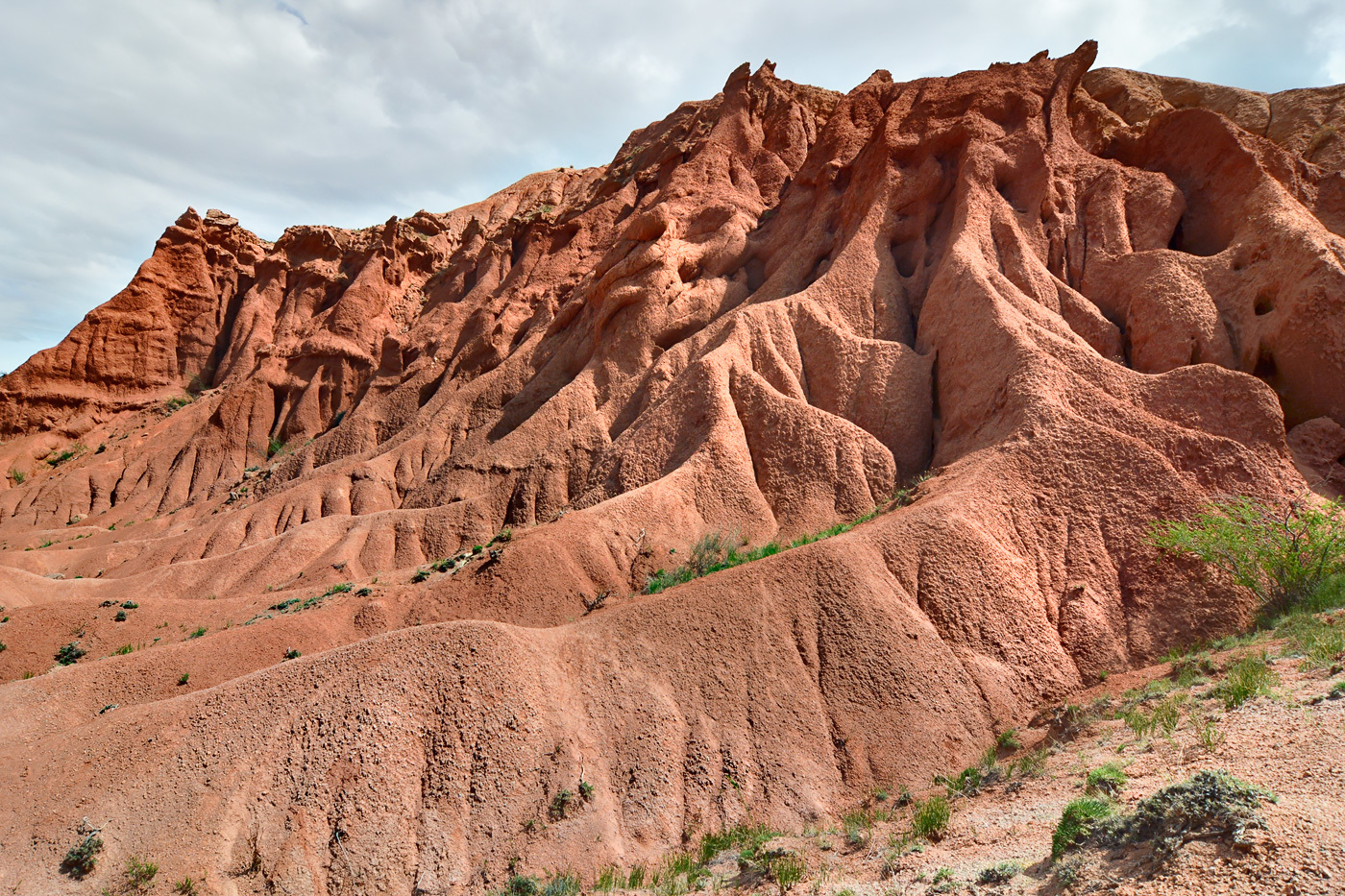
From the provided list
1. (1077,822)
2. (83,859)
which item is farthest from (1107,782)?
(83,859)

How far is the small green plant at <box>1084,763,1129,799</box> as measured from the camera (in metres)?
7.14

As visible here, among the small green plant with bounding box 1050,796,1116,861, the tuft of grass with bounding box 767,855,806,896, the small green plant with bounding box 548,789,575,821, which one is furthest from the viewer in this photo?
the small green plant with bounding box 548,789,575,821

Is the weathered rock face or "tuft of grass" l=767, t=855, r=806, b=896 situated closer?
"tuft of grass" l=767, t=855, r=806, b=896

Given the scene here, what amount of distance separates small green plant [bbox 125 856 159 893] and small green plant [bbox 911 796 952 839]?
357 inches

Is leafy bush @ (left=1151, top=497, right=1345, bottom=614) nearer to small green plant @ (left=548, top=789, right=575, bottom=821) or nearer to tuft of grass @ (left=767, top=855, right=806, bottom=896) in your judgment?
tuft of grass @ (left=767, top=855, right=806, bottom=896)

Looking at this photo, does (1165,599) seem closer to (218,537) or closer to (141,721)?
(141,721)

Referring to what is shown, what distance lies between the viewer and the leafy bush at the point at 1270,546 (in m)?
10.9

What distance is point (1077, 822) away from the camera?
648 centimetres

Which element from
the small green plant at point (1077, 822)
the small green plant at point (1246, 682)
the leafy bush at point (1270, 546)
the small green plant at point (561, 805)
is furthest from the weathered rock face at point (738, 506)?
the small green plant at point (1077, 822)

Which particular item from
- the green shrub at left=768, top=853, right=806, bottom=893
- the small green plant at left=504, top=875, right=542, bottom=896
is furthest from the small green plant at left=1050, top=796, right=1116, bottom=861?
the small green plant at left=504, top=875, right=542, bottom=896

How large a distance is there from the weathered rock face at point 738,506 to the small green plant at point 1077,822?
368 cm

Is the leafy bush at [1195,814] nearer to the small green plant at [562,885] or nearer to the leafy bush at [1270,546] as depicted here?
the small green plant at [562,885]

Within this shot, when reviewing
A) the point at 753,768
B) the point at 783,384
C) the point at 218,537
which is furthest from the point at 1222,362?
the point at 218,537

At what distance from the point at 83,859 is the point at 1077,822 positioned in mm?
11188
